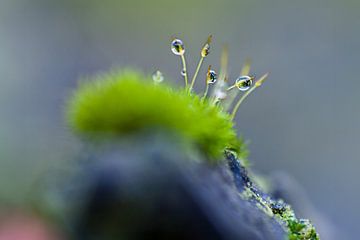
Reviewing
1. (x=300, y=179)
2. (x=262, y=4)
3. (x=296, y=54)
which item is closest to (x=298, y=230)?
(x=300, y=179)

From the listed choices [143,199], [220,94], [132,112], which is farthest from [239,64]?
[143,199]

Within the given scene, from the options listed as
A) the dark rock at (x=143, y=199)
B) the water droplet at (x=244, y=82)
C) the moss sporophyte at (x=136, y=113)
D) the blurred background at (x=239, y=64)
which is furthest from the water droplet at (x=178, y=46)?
the blurred background at (x=239, y=64)

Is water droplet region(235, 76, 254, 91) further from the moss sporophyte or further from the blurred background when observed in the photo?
the blurred background

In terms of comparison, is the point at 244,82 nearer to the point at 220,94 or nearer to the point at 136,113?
the point at 220,94

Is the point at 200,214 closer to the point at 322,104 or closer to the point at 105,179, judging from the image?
the point at 105,179

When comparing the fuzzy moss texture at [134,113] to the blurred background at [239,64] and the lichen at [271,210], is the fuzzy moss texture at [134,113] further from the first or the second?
the blurred background at [239,64]

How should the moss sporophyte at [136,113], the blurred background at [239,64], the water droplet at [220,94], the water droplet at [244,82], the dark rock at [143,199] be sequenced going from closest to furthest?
1. the dark rock at [143,199]
2. the moss sporophyte at [136,113]
3. the water droplet at [220,94]
4. the water droplet at [244,82]
5. the blurred background at [239,64]
